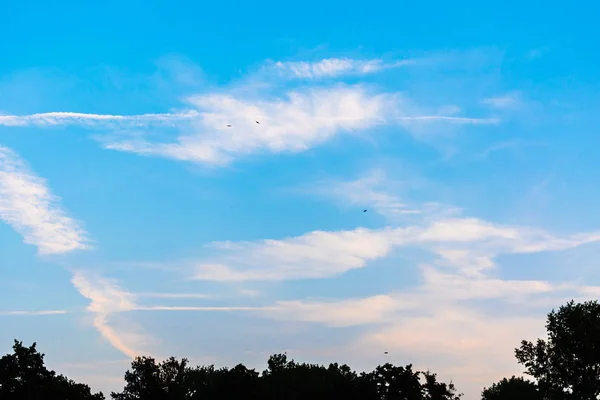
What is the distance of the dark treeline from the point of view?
96.6m

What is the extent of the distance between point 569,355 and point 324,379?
2016 inches

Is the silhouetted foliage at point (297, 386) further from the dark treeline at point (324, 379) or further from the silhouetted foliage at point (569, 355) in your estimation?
the silhouetted foliage at point (569, 355)

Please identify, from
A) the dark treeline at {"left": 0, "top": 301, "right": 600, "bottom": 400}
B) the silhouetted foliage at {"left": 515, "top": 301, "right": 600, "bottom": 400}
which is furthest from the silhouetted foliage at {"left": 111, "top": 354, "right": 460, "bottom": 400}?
the silhouetted foliage at {"left": 515, "top": 301, "right": 600, "bottom": 400}

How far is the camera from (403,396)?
11812cm

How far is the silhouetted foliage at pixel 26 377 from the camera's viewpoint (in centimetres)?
11019

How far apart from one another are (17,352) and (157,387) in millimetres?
33175

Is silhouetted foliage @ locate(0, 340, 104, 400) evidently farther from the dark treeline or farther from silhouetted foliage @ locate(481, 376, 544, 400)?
silhouetted foliage @ locate(481, 376, 544, 400)

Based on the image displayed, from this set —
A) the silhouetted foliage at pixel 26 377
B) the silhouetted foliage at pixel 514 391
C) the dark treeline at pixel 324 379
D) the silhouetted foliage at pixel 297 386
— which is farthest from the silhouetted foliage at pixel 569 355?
the silhouetted foliage at pixel 26 377

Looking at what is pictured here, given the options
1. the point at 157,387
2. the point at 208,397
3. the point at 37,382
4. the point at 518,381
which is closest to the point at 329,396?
the point at 208,397

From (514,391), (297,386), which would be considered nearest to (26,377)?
(297,386)

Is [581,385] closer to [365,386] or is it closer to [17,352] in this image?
[365,386]

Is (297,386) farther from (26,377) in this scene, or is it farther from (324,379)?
(26,377)

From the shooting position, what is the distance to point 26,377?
112250 millimetres

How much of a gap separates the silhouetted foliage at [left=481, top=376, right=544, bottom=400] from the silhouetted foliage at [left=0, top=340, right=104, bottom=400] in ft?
351
